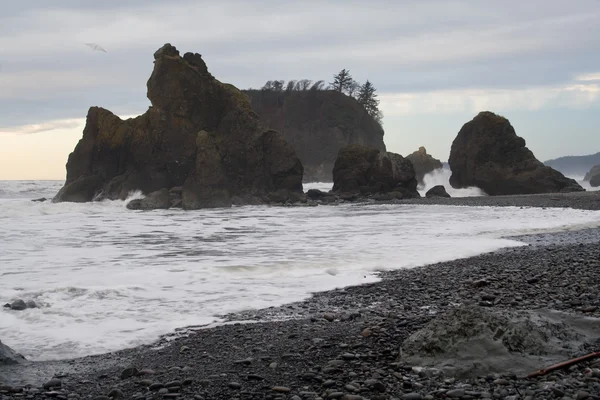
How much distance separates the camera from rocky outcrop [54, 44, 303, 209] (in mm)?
39156

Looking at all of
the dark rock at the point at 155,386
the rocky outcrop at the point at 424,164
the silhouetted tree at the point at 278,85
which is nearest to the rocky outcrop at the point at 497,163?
the rocky outcrop at the point at 424,164

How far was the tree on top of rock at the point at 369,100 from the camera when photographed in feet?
288

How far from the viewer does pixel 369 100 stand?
3467 inches

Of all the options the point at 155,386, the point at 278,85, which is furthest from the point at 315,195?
the point at 278,85

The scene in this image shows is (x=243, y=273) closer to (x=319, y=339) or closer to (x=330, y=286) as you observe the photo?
(x=330, y=286)

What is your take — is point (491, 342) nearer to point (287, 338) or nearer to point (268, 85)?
point (287, 338)

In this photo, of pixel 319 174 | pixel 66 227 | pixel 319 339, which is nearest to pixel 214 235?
pixel 66 227

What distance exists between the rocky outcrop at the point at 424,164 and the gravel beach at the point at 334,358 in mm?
58207

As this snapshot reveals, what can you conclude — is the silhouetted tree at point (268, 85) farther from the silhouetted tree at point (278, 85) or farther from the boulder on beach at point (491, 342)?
the boulder on beach at point (491, 342)

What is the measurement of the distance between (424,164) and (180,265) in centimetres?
5813

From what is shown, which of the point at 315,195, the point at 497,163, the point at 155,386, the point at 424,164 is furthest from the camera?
the point at 424,164

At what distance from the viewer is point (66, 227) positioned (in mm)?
20641

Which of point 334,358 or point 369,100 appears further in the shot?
point 369,100

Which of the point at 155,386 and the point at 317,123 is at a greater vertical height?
the point at 317,123
